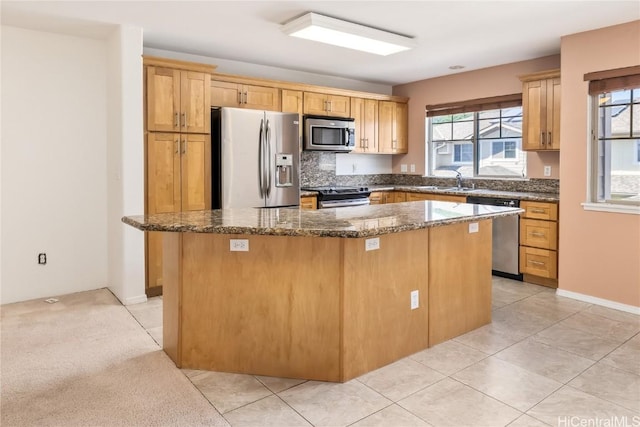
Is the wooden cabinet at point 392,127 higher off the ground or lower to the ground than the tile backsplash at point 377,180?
higher

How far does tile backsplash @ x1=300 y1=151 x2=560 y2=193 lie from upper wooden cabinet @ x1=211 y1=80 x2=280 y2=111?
3.14 feet

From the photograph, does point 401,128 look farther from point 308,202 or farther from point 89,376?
point 89,376

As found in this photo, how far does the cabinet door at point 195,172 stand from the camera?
438 cm

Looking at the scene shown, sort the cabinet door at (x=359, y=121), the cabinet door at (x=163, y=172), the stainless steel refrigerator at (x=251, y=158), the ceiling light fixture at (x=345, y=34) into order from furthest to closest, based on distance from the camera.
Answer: the cabinet door at (x=359, y=121)
the stainless steel refrigerator at (x=251, y=158)
the cabinet door at (x=163, y=172)
the ceiling light fixture at (x=345, y=34)

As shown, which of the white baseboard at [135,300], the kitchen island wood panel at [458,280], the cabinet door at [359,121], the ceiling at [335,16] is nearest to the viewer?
the kitchen island wood panel at [458,280]

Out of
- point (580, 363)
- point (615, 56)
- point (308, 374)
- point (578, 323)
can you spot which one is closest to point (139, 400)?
point (308, 374)

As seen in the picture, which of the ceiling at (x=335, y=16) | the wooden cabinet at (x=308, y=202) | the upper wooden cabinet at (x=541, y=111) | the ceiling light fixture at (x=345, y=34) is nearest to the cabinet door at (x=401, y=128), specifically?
the ceiling at (x=335, y=16)

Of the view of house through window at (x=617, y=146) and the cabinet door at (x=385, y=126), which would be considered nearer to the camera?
the view of house through window at (x=617, y=146)

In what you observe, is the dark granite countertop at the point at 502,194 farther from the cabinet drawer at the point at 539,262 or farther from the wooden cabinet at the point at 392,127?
the wooden cabinet at the point at 392,127

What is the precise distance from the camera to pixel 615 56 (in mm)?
3895

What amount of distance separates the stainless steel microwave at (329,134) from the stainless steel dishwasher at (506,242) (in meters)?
1.74

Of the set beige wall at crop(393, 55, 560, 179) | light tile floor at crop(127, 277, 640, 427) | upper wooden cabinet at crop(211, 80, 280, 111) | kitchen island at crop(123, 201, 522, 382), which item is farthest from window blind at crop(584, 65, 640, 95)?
upper wooden cabinet at crop(211, 80, 280, 111)

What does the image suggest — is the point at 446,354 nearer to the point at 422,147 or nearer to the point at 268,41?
the point at 268,41

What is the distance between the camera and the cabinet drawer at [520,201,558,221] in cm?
445
